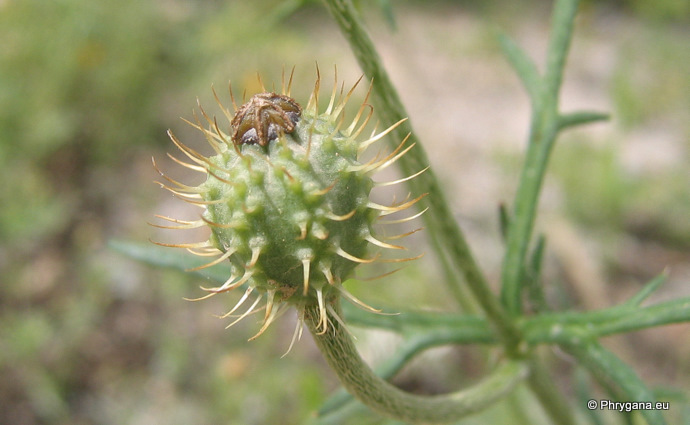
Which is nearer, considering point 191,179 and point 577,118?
point 577,118

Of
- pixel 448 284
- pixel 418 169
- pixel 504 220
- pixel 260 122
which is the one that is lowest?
pixel 448 284

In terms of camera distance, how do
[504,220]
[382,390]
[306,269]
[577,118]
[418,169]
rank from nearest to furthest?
[306,269], [382,390], [418,169], [504,220], [577,118]

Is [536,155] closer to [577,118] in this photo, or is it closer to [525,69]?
[577,118]

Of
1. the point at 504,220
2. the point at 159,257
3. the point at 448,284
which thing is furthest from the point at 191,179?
the point at 504,220

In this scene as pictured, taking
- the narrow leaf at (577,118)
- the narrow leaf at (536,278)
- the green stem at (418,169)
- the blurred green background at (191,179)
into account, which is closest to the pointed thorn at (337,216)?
the green stem at (418,169)

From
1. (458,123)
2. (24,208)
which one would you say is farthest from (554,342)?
(458,123)

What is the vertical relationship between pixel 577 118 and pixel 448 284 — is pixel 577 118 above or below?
above

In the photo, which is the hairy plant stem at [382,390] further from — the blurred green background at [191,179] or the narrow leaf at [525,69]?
the blurred green background at [191,179]
